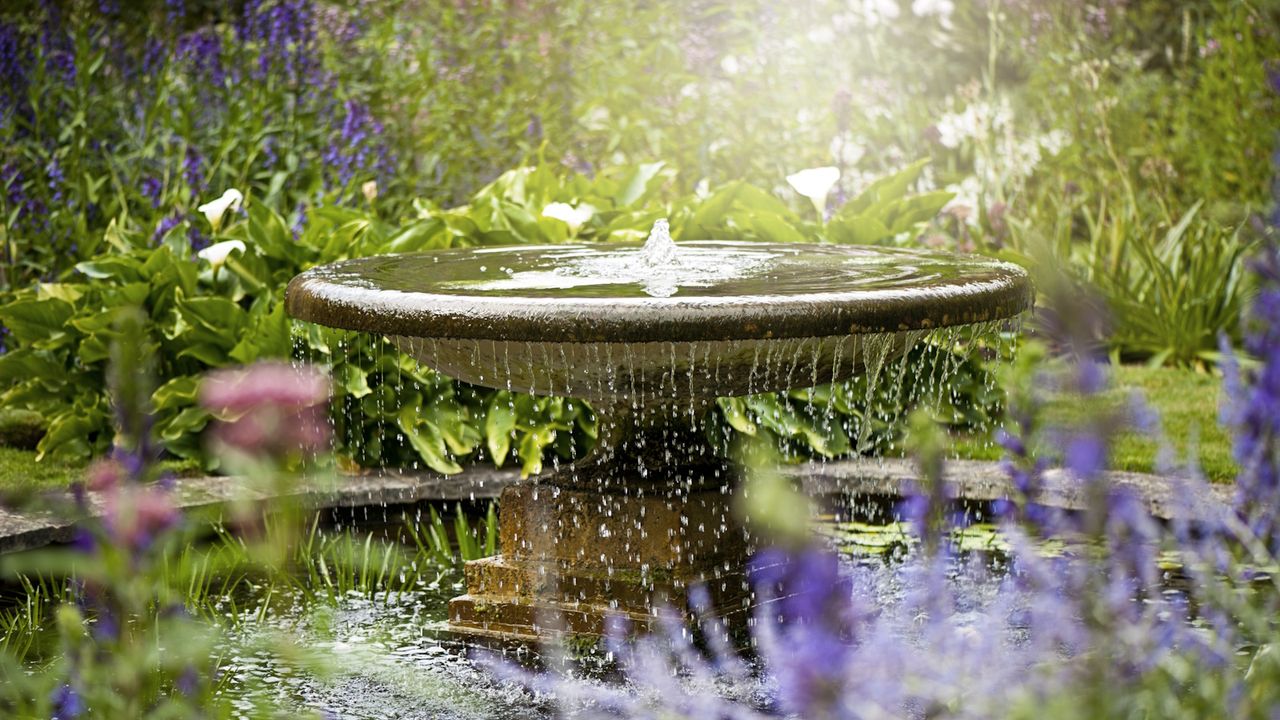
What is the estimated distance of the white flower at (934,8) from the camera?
10874mm

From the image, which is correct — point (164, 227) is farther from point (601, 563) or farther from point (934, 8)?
point (934, 8)

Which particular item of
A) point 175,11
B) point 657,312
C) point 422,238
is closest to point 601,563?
point 657,312

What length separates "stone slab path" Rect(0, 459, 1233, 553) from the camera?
4.61 m

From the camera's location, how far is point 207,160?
23.1 ft

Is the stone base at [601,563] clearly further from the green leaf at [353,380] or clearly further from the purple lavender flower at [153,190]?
the purple lavender flower at [153,190]

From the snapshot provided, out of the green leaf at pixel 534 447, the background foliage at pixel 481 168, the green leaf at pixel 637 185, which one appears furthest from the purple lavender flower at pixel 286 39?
the green leaf at pixel 534 447

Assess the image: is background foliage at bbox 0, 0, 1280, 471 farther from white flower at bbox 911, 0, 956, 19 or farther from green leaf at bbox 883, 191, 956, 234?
white flower at bbox 911, 0, 956, 19

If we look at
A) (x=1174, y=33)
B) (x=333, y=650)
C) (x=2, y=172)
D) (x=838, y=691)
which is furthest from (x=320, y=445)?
(x=1174, y=33)

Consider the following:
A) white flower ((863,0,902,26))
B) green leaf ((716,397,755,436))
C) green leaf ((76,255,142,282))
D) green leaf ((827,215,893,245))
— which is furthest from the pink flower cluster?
white flower ((863,0,902,26))

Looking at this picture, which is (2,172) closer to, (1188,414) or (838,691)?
(1188,414)

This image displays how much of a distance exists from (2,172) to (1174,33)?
359 inches

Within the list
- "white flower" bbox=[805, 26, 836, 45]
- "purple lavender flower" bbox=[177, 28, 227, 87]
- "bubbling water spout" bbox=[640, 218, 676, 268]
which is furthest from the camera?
"white flower" bbox=[805, 26, 836, 45]

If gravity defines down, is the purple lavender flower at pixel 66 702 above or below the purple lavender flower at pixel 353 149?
below

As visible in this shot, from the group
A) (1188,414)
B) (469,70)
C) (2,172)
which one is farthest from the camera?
(469,70)
